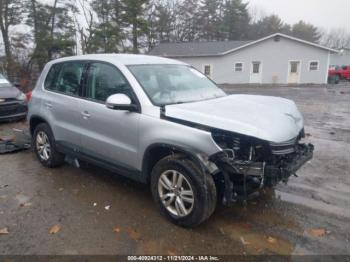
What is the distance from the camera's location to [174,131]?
323cm

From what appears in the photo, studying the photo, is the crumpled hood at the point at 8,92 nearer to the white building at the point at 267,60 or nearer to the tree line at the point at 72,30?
the tree line at the point at 72,30

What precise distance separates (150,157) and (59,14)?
2455 centimetres

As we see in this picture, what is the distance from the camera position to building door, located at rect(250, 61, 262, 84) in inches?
1162

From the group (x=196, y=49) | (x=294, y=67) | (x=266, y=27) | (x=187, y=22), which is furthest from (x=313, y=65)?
(x=187, y=22)

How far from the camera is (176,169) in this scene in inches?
130

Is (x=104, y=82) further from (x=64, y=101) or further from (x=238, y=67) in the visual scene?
(x=238, y=67)

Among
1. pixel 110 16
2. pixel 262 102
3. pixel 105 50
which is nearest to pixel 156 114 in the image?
pixel 262 102

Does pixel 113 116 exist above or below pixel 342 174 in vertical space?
above

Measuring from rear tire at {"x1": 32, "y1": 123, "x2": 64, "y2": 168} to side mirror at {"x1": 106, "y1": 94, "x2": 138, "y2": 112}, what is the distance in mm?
1945

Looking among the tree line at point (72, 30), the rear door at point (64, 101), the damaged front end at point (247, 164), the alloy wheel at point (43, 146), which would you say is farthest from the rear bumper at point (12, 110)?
the tree line at point (72, 30)

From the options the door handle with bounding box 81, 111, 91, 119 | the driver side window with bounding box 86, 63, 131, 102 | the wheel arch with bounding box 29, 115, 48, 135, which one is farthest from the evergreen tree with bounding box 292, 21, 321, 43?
the door handle with bounding box 81, 111, 91, 119

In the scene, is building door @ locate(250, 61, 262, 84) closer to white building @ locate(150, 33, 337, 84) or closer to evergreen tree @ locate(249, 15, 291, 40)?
white building @ locate(150, 33, 337, 84)

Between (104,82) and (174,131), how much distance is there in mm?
1449

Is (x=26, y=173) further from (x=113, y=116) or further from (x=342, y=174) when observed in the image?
(x=342, y=174)
